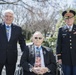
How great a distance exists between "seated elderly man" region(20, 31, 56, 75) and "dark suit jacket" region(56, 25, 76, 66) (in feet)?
0.73

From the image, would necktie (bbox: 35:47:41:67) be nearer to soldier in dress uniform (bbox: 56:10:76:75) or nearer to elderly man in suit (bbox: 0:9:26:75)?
soldier in dress uniform (bbox: 56:10:76:75)

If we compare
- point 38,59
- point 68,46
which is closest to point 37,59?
point 38,59

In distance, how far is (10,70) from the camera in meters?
5.34

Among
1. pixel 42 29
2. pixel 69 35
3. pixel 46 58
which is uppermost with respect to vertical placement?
pixel 69 35

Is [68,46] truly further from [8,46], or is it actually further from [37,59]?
[8,46]

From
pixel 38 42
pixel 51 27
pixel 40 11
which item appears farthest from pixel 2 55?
pixel 51 27

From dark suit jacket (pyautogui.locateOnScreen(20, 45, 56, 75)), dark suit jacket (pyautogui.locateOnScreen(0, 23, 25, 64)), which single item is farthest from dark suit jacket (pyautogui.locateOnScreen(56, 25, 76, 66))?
dark suit jacket (pyautogui.locateOnScreen(0, 23, 25, 64))

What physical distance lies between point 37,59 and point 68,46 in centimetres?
62

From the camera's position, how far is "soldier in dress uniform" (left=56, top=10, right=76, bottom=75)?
5.03 m

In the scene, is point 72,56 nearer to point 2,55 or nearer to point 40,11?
point 2,55

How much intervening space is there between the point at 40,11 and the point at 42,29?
30.3 m

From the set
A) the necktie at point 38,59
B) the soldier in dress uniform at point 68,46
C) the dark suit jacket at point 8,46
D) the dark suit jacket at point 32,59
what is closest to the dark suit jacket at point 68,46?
the soldier in dress uniform at point 68,46

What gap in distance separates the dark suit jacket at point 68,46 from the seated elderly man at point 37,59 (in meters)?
0.22

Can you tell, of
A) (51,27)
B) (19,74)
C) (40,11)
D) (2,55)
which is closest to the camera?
(19,74)
